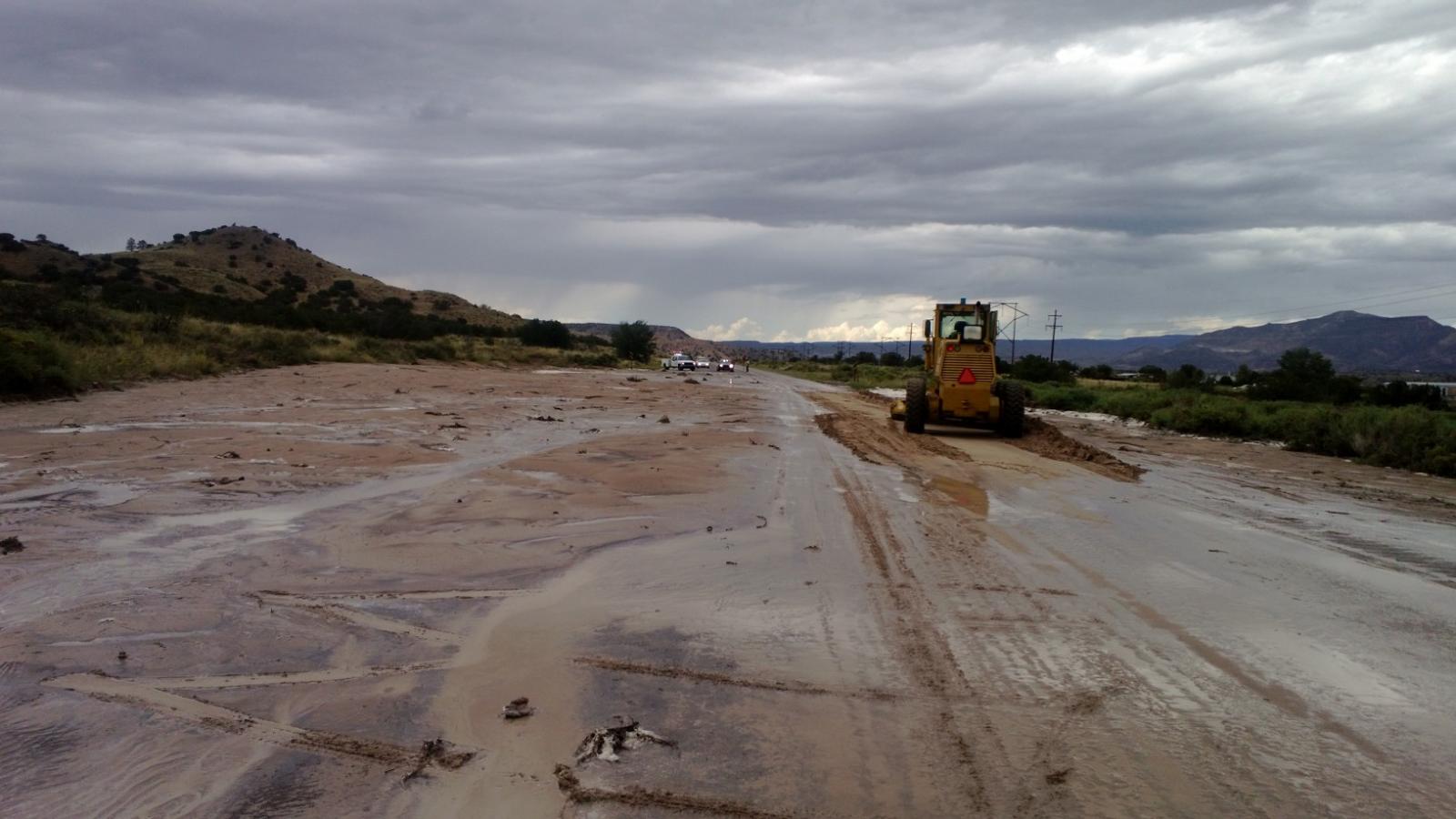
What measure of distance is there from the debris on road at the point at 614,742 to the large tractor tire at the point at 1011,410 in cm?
1892

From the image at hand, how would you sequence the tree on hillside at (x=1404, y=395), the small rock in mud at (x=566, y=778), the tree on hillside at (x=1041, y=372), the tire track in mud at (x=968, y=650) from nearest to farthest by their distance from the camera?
the small rock in mud at (x=566, y=778) < the tire track in mud at (x=968, y=650) < the tree on hillside at (x=1404, y=395) < the tree on hillside at (x=1041, y=372)

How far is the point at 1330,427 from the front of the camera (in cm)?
2294

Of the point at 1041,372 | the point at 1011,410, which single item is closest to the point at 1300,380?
the point at 1041,372

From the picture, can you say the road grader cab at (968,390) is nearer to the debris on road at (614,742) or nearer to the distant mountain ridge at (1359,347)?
the debris on road at (614,742)

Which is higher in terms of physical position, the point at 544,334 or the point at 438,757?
the point at 544,334

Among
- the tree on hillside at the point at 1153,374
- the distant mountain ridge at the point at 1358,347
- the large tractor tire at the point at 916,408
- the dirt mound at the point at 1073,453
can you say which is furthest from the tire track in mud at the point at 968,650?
the distant mountain ridge at the point at 1358,347

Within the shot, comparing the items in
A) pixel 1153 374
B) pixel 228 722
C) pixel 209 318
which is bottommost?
pixel 228 722

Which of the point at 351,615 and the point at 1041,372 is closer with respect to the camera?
the point at 351,615

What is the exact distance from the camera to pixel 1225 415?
28.5m

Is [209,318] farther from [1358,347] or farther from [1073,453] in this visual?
[1358,347]

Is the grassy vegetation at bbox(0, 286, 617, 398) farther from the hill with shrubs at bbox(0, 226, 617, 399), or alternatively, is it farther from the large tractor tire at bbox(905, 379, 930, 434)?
the large tractor tire at bbox(905, 379, 930, 434)

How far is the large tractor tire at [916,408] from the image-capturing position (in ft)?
72.8

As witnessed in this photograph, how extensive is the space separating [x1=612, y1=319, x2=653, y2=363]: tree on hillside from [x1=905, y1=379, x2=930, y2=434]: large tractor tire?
2812 inches

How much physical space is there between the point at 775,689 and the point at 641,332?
95.9 metres
